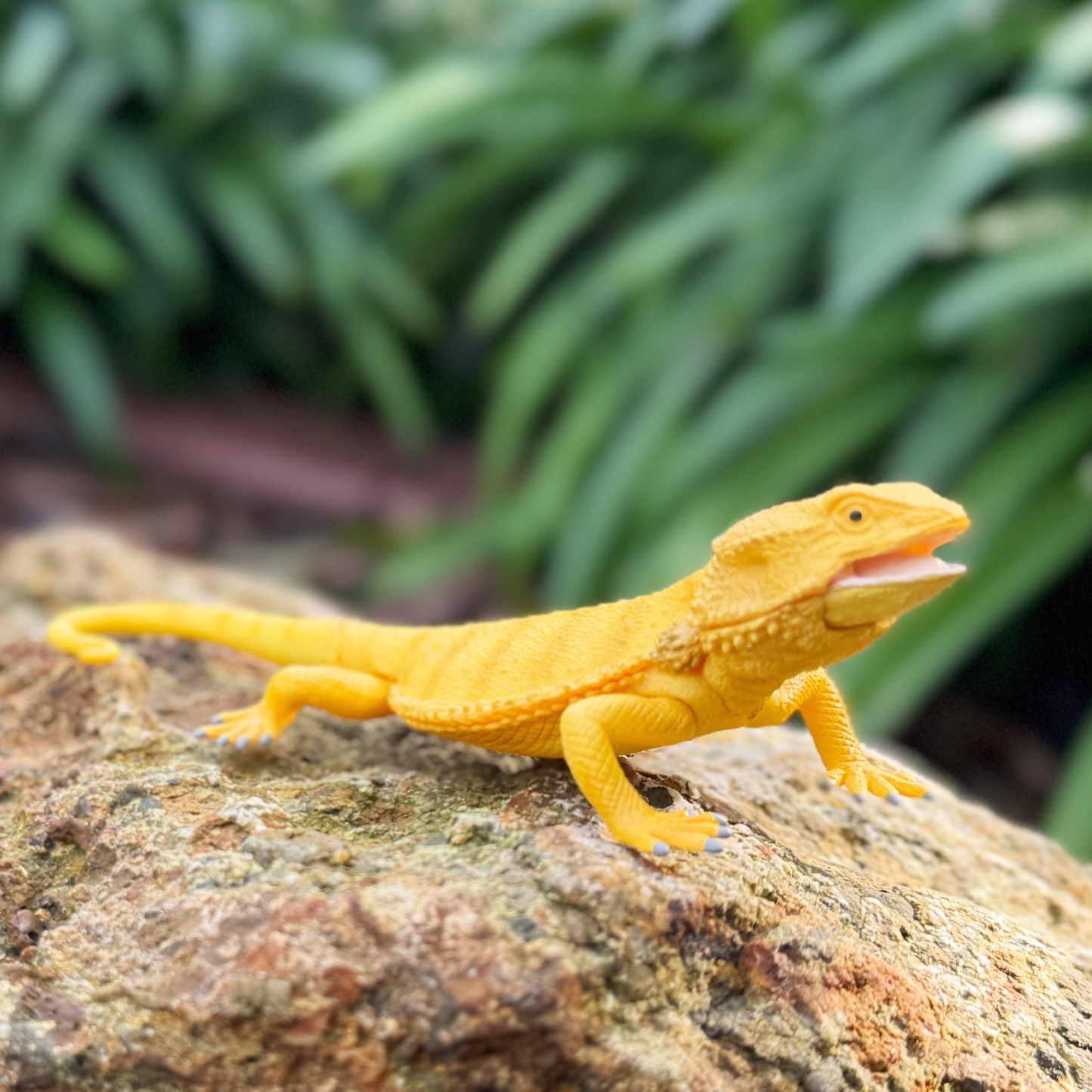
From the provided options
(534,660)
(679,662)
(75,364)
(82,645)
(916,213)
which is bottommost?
(75,364)

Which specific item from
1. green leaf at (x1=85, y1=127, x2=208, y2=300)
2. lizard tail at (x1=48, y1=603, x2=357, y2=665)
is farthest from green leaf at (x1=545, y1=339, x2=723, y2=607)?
green leaf at (x1=85, y1=127, x2=208, y2=300)

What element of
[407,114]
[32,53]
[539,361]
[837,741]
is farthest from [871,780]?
[32,53]

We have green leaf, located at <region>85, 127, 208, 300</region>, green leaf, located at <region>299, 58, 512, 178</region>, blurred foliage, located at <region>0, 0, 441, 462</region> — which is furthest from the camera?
green leaf, located at <region>85, 127, 208, 300</region>

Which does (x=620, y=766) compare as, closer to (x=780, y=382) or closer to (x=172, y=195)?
(x=780, y=382)

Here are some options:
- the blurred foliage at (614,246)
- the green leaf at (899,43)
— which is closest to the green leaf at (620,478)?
the blurred foliage at (614,246)

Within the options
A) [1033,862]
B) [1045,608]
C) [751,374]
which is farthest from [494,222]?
[1033,862]

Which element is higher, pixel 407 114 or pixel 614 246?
pixel 407 114

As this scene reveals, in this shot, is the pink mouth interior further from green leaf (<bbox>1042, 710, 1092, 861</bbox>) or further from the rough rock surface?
green leaf (<bbox>1042, 710, 1092, 861</bbox>)
